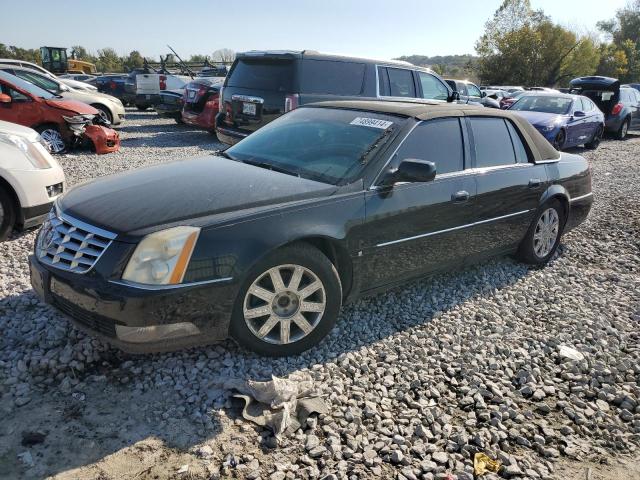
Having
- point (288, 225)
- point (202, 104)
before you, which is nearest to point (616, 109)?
point (202, 104)

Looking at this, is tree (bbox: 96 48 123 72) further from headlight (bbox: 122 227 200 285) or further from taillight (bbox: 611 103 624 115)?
headlight (bbox: 122 227 200 285)

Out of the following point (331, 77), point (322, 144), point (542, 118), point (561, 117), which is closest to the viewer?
point (322, 144)

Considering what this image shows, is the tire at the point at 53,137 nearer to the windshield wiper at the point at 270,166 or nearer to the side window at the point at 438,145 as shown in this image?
the windshield wiper at the point at 270,166

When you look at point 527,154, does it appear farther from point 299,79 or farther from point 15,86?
point 15,86

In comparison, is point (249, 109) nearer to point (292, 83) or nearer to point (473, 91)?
point (292, 83)

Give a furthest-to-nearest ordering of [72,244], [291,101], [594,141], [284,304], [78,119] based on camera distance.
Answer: [594,141]
[78,119]
[291,101]
[284,304]
[72,244]

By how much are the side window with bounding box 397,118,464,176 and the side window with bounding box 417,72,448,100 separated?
18.3 feet

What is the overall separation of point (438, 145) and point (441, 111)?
1.08 feet

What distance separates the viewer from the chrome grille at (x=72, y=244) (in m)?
2.93

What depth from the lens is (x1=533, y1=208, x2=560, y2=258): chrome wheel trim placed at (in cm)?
529

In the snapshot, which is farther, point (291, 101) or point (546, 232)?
point (291, 101)

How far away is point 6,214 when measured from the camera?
16.6ft

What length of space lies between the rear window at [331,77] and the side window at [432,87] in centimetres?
142

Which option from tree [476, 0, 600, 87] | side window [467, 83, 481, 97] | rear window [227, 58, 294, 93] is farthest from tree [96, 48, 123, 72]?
rear window [227, 58, 294, 93]
